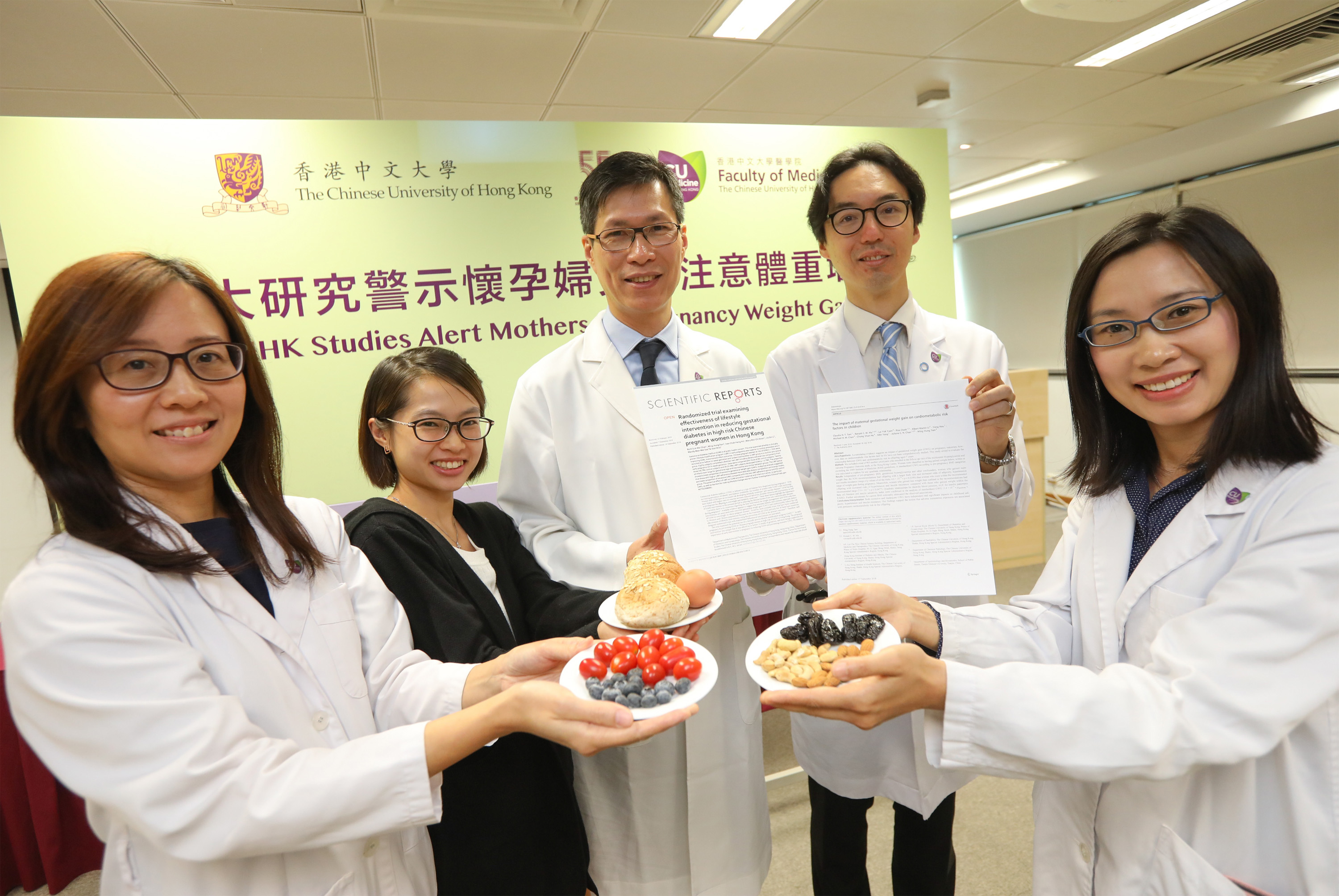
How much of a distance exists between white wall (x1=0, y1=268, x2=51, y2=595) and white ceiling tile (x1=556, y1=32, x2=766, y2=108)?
18.6 feet

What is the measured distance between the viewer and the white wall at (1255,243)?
23.8 ft

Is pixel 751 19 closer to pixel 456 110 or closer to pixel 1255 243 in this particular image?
pixel 456 110

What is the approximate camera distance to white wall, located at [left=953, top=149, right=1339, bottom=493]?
7258 mm

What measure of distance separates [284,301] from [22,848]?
7.96 ft

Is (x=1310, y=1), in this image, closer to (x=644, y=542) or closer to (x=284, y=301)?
(x=644, y=542)

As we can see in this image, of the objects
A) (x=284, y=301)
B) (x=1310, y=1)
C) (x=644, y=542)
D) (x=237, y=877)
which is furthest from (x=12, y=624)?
(x=1310, y=1)

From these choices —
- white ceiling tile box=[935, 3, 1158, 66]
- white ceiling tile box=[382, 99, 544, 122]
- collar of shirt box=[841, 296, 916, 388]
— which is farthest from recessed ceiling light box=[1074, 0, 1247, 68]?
collar of shirt box=[841, 296, 916, 388]

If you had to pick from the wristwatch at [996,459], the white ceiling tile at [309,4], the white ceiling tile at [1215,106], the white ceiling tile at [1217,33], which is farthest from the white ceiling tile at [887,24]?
the white ceiling tile at [1215,106]

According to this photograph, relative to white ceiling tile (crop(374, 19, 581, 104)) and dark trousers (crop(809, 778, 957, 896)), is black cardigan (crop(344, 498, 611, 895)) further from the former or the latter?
white ceiling tile (crop(374, 19, 581, 104))

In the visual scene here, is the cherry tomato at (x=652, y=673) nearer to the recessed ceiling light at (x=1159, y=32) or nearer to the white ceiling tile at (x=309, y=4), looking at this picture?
the white ceiling tile at (x=309, y=4)

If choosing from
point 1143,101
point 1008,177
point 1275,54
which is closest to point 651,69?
point 1143,101

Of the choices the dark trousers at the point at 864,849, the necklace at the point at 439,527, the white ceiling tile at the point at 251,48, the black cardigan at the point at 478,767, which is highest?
the white ceiling tile at the point at 251,48

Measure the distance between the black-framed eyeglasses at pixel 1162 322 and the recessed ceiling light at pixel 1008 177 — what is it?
7974 mm

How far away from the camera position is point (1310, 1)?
14.9 ft
